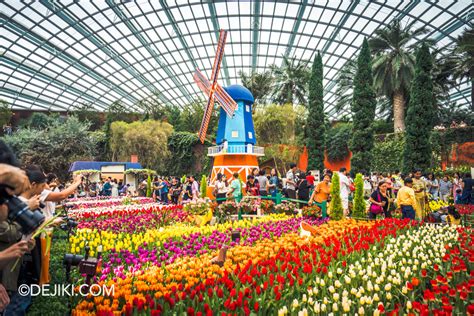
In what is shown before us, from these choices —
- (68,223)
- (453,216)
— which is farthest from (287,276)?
(453,216)

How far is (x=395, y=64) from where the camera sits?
83.5ft

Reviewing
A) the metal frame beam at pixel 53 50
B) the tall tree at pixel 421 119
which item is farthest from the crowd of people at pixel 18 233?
the metal frame beam at pixel 53 50

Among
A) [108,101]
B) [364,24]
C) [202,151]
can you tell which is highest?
[364,24]

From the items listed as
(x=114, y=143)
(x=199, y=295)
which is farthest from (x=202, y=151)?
(x=199, y=295)

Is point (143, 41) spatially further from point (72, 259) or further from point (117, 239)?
point (72, 259)

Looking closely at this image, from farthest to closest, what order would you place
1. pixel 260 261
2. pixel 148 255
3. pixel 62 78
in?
pixel 62 78 < pixel 148 255 < pixel 260 261

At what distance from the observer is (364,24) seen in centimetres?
3003

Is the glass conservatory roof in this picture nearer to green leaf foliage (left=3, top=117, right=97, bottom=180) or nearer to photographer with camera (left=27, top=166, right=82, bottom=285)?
green leaf foliage (left=3, top=117, right=97, bottom=180)

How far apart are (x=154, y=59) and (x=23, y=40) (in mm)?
11719

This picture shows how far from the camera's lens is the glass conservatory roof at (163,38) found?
26.7 metres

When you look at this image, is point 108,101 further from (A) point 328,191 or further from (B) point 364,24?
(A) point 328,191

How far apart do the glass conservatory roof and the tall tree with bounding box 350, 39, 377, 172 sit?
5.78 m

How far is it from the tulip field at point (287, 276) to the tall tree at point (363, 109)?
708 inches

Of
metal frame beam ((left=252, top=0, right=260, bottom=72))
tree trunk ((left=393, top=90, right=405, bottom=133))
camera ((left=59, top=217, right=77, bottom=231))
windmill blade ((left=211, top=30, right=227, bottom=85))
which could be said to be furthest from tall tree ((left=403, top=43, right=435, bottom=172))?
camera ((left=59, top=217, right=77, bottom=231))
